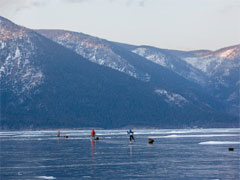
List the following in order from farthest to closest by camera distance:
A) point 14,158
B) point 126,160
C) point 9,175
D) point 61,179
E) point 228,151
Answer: point 228,151
point 14,158
point 126,160
point 9,175
point 61,179

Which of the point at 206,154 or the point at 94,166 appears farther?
the point at 206,154

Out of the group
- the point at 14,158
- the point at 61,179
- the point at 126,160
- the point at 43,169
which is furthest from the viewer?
the point at 14,158

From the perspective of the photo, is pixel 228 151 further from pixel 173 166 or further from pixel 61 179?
pixel 61 179

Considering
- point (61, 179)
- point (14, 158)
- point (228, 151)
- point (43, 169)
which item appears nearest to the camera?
point (61, 179)

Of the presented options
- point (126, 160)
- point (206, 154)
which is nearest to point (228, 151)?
point (206, 154)

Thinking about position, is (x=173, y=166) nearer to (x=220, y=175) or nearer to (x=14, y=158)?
(x=220, y=175)

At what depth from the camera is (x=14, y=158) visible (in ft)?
266

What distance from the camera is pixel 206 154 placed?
8244 cm

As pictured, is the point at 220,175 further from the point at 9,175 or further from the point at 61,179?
the point at 9,175

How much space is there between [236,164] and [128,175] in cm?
1386

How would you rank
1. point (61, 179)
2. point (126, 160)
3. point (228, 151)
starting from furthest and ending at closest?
1. point (228, 151)
2. point (126, 160)
3. point (61, 179)

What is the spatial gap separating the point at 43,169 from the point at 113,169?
7345 mm

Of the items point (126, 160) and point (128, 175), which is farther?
point (126, 160)

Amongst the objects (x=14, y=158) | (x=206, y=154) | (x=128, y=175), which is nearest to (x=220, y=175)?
(x=128, y=175)
